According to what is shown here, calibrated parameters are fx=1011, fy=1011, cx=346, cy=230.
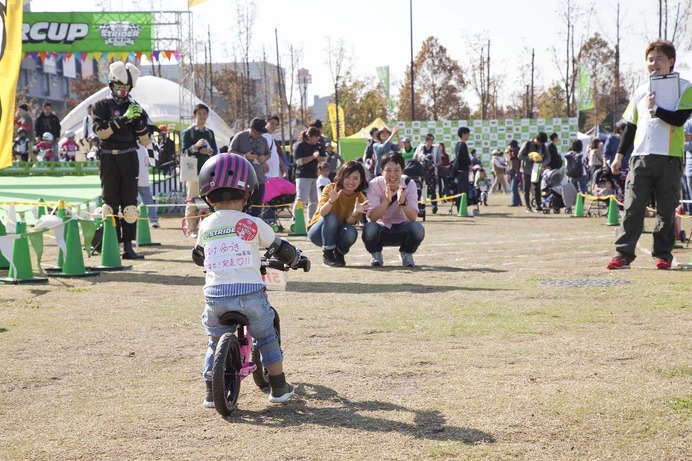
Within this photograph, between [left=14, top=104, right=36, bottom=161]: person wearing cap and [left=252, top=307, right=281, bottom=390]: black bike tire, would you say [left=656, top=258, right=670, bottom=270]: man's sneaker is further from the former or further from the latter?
[left=14, top=104, right=36, bottom=161]: person wearing cap

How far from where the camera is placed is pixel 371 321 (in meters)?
7.54

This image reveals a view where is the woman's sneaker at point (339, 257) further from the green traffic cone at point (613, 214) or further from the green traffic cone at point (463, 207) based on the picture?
the green traffic cone at point (463, 207)

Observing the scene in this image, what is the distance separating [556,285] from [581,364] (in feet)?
12.3

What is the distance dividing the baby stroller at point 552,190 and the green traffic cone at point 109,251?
13781 mm

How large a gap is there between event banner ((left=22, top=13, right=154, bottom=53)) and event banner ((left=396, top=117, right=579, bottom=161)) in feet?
45.3

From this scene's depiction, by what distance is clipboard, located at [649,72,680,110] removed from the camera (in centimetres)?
998

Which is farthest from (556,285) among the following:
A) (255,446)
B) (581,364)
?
(255,446)

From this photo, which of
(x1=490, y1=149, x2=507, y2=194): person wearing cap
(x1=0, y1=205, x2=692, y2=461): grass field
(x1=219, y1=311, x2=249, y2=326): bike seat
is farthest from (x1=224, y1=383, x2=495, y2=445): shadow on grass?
(x1=490, y1=149, x2=507, y2=194): person wearing cap

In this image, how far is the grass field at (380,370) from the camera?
4.26m

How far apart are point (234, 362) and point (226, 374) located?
80 millimetres

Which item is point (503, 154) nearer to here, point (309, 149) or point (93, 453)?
point (309, 149)

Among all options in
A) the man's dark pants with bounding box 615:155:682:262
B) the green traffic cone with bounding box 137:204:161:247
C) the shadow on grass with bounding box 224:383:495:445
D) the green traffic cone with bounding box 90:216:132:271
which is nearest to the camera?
the shadow on grass with bounding box 224:383:495:445

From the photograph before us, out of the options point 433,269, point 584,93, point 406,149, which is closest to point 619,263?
point 433,269

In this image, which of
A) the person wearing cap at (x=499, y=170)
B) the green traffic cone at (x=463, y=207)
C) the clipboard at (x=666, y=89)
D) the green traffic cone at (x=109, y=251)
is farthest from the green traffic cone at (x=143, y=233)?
the person wearing cap at (x=499, y=170)
